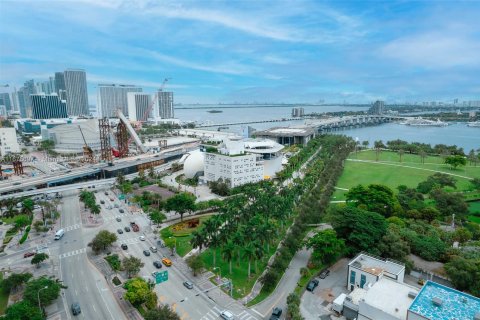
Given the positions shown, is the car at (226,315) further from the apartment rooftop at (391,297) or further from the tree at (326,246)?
the tree at (326,246)

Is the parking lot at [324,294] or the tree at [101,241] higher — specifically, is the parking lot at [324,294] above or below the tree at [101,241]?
below

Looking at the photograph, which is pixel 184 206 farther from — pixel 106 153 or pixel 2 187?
pixel 106 153

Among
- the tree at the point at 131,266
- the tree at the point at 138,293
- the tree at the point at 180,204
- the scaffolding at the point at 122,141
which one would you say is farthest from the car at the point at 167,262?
the scaffolding at the point at 122,141

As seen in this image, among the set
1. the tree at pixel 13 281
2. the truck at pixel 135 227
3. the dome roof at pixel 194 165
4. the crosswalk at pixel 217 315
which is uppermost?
the dome roof at pixel 194 165

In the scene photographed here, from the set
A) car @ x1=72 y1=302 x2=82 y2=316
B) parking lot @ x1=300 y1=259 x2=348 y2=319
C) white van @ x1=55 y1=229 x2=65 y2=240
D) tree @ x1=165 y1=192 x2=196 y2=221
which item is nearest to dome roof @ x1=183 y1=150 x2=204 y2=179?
tree @ x1=165 y1=192 x2=196 y2=221

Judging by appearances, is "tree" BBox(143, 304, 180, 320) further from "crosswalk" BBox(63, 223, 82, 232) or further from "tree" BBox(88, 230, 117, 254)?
"crosswalk" BBox(63, 223, 82, 232)

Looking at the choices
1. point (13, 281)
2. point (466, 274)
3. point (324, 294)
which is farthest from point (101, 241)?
point (466, 274)

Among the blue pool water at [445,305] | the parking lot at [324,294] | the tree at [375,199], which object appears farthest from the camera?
the tree at [375,199]

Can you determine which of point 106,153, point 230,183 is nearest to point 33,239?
point 230,183
